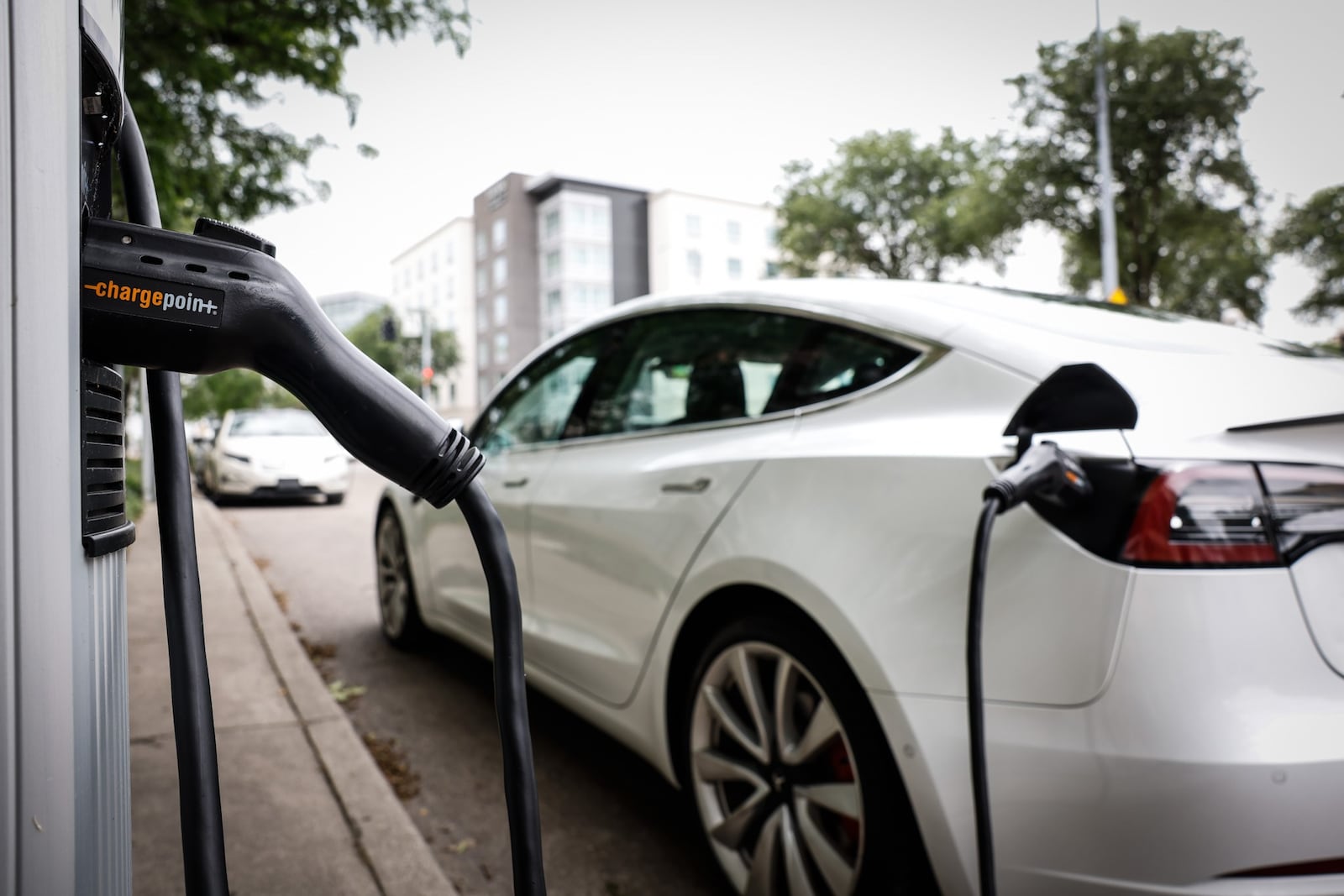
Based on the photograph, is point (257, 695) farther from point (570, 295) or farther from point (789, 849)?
point (570, 295)

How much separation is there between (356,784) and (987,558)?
222 centimetres

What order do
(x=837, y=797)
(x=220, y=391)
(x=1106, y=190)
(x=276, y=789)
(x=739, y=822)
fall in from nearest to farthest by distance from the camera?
(x=837, y=797) < (x=739, y=822) < (x=276, y=789) < (x=220, y=391) < (x=1106, y=190)

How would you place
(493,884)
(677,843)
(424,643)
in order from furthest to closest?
(424,643)
(677,843)
(493,884)

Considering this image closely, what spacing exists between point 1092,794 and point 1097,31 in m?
1.59

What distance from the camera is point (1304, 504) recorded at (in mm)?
1481

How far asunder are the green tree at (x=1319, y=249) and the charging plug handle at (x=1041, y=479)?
15.4 ft

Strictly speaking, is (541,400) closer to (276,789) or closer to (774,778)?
(276,789)

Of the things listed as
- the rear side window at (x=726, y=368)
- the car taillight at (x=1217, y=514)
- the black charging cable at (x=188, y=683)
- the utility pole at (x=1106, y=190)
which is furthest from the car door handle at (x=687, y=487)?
the utility pole at (x=1106, y=190)

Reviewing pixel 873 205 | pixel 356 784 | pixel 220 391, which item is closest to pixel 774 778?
pixel 356 784

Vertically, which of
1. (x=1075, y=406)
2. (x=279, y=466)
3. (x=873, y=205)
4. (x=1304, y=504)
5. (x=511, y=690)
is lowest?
(x=279, y=466)

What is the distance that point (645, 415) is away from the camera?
290 centimetres

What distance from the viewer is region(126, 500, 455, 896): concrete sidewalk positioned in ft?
7.76

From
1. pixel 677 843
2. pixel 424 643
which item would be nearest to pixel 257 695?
pixel 424 643

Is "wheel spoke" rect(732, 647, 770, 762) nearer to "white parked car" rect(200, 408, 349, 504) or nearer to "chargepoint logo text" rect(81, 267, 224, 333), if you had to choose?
"chargepoint logo text" rect(81, 267, 224, 333)
